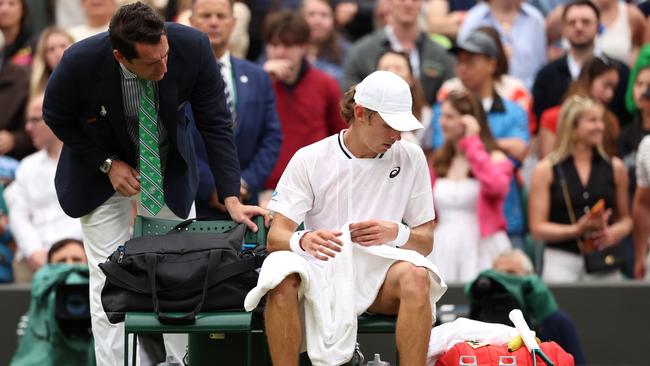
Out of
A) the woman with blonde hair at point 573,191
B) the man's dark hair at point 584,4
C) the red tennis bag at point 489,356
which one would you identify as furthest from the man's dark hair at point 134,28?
the man's dark hair at point 584,4

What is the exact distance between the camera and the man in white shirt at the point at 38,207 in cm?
1000

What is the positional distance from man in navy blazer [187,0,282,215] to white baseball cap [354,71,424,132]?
6.28 ft

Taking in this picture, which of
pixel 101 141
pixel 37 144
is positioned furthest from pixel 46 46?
pixel 101 141

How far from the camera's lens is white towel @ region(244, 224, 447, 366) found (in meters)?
6.42

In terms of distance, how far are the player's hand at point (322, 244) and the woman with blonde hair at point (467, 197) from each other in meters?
3.31

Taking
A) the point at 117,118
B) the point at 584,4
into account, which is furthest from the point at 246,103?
the point at 584,4

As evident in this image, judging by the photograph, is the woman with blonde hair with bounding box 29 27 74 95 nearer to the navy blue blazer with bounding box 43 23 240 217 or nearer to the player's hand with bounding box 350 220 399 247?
the navy blue blazer with bounding box 43 23 240 217

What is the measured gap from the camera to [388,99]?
22.1ft

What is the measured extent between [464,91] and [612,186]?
3.91 ft

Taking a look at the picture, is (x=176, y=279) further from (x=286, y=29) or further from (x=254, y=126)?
(x=286, y=29)

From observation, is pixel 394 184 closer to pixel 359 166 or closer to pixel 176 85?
pixel 359 166

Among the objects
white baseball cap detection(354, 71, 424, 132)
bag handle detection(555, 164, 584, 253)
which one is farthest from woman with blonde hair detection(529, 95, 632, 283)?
white baseball cap detection(354, 71, 424, 132)

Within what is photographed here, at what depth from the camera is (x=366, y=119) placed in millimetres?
6812

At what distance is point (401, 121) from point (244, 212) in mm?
926
